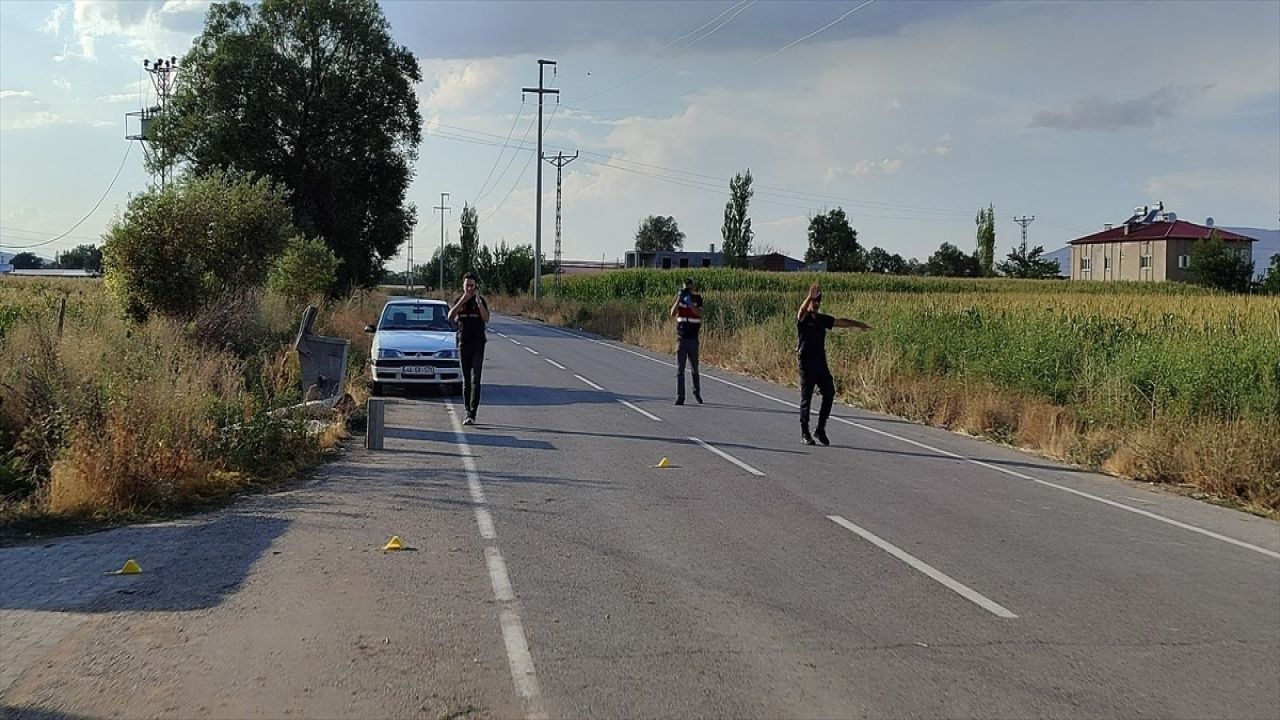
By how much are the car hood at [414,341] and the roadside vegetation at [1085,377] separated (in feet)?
24.8

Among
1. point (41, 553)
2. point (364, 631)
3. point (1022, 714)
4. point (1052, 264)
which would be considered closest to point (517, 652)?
point (364, 631)

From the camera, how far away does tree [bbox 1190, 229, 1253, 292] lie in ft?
227

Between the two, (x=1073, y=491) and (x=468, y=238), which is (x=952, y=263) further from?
(x=1073, y=491)

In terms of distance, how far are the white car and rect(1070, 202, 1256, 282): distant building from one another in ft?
246

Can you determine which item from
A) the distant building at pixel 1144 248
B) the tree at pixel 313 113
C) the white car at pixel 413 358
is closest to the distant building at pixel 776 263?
the distant building at pixel 1144 248

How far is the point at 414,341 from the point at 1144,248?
8740 centimetres

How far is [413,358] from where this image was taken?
18.9 metres

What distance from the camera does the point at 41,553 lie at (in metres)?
8.05

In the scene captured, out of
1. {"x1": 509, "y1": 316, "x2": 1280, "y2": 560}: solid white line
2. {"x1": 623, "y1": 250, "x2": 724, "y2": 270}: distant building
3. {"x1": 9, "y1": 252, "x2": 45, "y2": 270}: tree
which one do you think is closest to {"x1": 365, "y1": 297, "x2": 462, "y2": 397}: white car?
{"x1": 509, "y1": 316, "x2": 1280, "y2": 560}: solid white line

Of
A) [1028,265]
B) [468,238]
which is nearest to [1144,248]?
[1028,265]

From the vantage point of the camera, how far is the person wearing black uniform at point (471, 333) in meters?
15.3

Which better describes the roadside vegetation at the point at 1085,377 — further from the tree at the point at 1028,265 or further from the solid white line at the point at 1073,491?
the tree at the point at 1028,265

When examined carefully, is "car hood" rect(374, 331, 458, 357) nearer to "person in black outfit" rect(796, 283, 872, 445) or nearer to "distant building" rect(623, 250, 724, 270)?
"person in black outfit" rect(796, 283, 872, 445)

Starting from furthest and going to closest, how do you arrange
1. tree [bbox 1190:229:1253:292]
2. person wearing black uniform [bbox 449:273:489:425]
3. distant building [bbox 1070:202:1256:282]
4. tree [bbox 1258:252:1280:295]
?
distant building [bbox 1070:202:1256:282]
tree [bbox 1190:229:1253:292]
tree [bbox 1258:252:1280:295]
person wearing black uniform [bbox 449:273:489:425]
